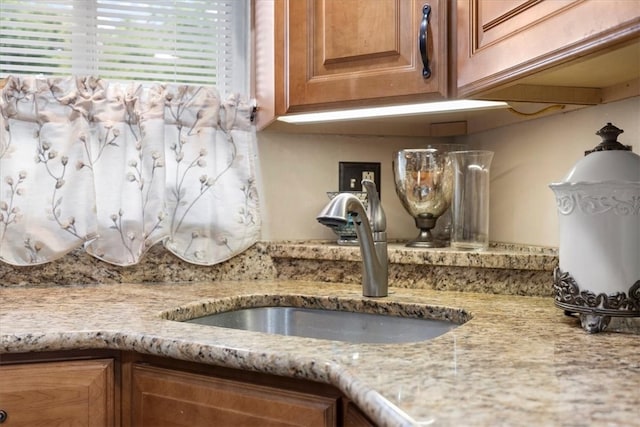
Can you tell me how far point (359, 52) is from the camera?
127 cm

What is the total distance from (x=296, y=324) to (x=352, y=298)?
0.16 metres

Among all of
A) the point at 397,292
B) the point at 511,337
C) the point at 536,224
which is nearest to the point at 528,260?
the point at 536,224

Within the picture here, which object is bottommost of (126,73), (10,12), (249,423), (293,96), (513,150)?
(249,423)

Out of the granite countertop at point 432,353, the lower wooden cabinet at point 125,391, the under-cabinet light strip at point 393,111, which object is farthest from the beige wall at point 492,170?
the lower wooden cabinet at point 125,391

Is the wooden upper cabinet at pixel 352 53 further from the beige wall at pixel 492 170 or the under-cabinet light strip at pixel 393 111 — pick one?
the beige wall at pixel 492 170

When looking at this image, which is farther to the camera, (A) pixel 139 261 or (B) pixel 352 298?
(A) pixel 139 261

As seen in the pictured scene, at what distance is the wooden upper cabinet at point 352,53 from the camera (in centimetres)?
120

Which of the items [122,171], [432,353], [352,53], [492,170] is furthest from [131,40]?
[432,353]

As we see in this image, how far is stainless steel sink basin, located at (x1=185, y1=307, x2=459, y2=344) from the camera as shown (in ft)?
4.09

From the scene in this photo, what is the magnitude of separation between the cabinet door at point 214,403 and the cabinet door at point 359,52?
0.66 m

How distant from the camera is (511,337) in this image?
929 mm

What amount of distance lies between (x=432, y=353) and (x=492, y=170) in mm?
897

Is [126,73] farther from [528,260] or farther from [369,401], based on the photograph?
[369,401]

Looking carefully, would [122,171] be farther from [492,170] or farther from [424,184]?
[492,170]
